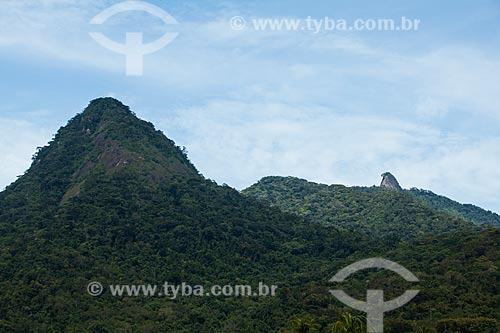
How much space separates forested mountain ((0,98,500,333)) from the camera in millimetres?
60406

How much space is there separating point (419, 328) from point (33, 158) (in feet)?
257

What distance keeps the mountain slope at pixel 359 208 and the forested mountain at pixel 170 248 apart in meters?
0.45

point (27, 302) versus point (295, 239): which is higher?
point (295, 239)

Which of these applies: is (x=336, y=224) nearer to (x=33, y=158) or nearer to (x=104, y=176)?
(x=104, y=176)

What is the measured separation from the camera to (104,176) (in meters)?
92.4

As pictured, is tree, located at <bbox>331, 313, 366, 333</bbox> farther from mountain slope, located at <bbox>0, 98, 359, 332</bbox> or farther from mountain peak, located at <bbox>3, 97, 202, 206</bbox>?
mountain peak, located at <bbox>3, 97, 202, 206</bbox>

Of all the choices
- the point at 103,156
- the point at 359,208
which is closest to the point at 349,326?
the point at 103,156

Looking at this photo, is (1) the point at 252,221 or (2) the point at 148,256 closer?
(2) the point at 148,256

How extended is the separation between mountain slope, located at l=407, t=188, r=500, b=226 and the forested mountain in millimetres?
38641

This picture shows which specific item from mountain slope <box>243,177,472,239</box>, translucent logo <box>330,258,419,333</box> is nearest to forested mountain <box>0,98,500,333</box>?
mountain slope <box>243,177,472,239</box>

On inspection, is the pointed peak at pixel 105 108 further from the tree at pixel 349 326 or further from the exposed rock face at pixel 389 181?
the tree at pixel 349 326

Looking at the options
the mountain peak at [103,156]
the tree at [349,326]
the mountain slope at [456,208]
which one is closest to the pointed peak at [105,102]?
the mountain peak at [103,156]

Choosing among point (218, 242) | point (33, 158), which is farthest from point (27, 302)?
point (33, 158)

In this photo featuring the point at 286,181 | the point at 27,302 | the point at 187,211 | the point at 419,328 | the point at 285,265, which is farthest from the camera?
the point at 286,181
